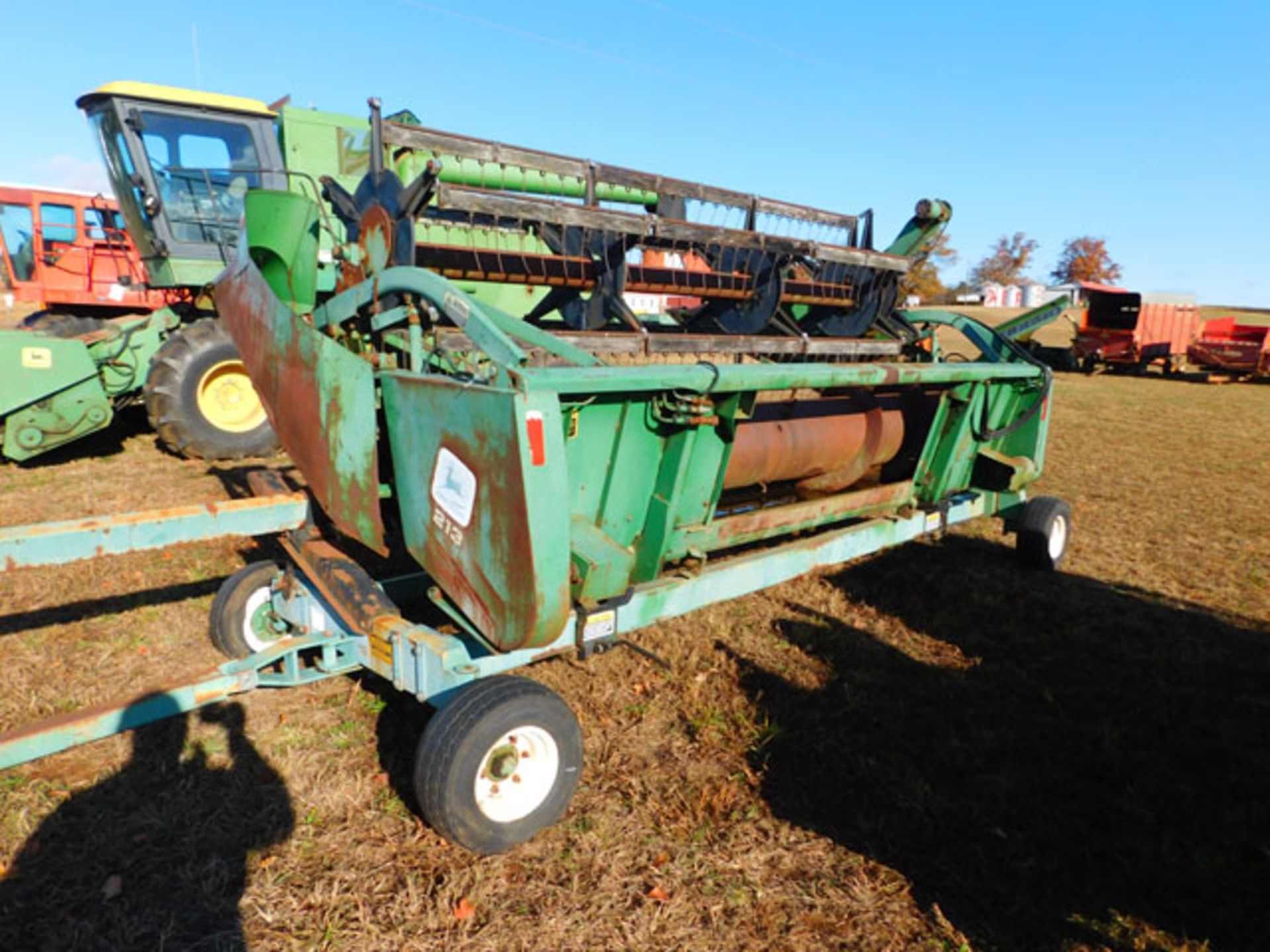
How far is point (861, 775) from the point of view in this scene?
2.85 m

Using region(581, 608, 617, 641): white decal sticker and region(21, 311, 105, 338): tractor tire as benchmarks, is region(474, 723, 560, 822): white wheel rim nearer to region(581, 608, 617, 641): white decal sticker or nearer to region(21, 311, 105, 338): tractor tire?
region(581, 608, 617, 641): white decal sticker

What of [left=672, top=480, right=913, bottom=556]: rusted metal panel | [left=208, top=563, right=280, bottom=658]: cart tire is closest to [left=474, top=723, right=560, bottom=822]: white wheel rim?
[left=672, top=480, right=913, bottom=556]: rusted metal panel

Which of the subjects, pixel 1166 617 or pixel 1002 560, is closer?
pixel 1166 617

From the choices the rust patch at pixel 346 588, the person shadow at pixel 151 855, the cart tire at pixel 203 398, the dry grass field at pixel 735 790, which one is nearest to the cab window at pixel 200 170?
the cart tire at pixel 203 398

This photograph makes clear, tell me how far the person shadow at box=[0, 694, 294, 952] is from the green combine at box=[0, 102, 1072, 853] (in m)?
0.44

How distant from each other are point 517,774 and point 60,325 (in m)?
7.70

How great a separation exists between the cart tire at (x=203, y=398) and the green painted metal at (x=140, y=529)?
3.52m

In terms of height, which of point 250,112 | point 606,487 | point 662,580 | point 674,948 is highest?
point 250,112

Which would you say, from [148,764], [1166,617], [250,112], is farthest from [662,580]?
[250,112]

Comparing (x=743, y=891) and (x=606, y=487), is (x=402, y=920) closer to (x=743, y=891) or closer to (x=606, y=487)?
(x=743, y=891)

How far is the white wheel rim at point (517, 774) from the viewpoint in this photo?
2377 millimetres

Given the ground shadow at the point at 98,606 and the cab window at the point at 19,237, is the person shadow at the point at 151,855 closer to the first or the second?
the ground shadow at the point at 98,606

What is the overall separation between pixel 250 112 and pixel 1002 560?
7307 millimetres

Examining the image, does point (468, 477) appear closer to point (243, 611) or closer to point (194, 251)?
point (243, 611)
